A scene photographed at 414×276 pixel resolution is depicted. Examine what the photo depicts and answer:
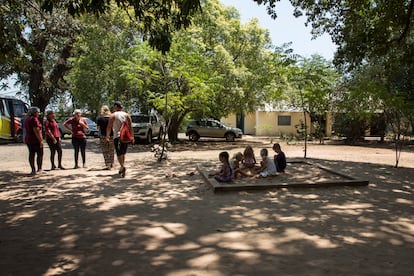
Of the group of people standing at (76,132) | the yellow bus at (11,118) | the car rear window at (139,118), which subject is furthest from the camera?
the car rear window at (139,118)

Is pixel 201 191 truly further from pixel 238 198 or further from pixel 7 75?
pixel 7 75

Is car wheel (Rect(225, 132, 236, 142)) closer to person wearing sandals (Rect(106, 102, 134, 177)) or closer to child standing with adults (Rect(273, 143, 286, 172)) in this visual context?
person wearing sandals (Rect(106, 102, 134, 177))

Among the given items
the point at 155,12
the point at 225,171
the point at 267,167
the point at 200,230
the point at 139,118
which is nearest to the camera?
the point at 200,230

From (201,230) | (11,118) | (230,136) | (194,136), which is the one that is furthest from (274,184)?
(230,136)

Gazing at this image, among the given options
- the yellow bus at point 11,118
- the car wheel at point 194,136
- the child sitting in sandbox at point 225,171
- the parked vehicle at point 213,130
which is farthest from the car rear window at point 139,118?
the child sitting in sandbox at point 225,171

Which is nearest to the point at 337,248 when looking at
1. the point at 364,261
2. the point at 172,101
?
the point at 364,261

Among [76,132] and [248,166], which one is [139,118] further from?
[248,166]

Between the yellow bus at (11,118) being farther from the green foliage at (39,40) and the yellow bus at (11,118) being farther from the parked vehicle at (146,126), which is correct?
the parked vehicle at (146,126)

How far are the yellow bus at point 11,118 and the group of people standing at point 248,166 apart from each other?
16.3m

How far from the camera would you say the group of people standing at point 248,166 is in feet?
23.7

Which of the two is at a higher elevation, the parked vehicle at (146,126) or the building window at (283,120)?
the building window at (283,120)

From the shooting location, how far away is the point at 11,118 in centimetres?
2009

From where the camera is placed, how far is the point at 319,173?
8.60 m

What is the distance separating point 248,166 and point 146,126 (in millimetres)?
13208
